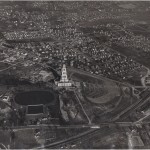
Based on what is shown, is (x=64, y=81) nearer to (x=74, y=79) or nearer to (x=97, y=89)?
(x=74, y=79)

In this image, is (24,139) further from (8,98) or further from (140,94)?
(140,94)

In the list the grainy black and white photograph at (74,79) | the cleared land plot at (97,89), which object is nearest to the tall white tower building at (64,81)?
the grainy black and white photograph at (74,79)

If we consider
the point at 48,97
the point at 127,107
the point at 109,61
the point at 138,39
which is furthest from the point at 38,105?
the point at 138,39

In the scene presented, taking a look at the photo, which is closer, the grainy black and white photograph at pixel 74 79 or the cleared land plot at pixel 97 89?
the grainy black and white photograph at pixel 74 79

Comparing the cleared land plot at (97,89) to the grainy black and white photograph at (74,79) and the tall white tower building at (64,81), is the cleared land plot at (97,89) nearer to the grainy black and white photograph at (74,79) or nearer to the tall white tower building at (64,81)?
the grainy black and white photograph at (74,79)

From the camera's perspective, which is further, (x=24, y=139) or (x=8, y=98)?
(x=8, y=98)

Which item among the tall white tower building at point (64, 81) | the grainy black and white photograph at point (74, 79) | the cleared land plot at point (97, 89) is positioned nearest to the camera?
the grainy black and white photograph at point (74, 79)

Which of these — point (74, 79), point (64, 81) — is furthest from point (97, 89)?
point (64, 81)

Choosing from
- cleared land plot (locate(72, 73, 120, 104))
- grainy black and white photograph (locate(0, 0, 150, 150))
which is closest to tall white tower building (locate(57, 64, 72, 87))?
grainy black and white photograph (locate(0, 0, 150, 150))

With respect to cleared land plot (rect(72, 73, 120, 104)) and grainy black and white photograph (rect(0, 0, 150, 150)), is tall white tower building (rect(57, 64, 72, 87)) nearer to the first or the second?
grainy black and white photograph (rect(0, 0, 150, 150))
